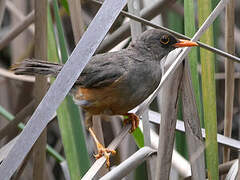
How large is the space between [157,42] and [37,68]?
0.77 m

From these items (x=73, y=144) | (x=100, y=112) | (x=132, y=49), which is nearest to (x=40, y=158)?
(x=73, y=144)

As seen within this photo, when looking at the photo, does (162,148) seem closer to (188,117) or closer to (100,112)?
(188,117)

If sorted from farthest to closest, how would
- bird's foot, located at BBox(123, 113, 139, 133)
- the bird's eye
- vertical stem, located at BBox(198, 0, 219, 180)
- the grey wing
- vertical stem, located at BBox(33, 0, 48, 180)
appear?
the bird's eye < the grey wing < bird's foot, located at BBox(123, 113, 139, 133) < vertical stem, located at BBox(33, 0, 48, 180) < vertical stem, located at BBox(198, 0, 219, 180)

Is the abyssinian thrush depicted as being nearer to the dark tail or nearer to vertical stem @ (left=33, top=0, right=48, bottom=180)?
the dark tail

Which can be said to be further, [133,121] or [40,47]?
[133,121]

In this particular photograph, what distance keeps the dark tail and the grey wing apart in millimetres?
210

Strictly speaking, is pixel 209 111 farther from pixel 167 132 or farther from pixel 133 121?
pixel 133 121

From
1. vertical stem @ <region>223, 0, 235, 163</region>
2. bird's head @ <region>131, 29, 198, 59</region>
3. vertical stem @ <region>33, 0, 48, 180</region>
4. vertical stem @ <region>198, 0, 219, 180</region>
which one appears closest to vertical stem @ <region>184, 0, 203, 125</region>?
vertical stem @ <region>198, 0, 219, 180</region>

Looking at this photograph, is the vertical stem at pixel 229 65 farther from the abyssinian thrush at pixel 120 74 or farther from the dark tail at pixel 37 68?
the dark tail at pixel 37 68

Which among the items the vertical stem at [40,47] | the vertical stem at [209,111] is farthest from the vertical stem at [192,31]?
the vertical stem at [40,47]

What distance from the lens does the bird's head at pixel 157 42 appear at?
9.36 feet

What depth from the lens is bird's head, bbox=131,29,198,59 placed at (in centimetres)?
285

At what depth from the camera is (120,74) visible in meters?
2.75

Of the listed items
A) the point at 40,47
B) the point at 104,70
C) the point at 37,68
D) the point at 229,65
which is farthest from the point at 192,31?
the point at 37,68
